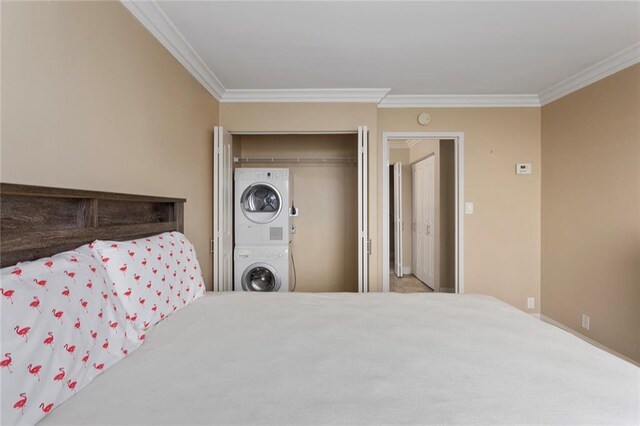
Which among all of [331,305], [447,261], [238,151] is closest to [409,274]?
[447,261]

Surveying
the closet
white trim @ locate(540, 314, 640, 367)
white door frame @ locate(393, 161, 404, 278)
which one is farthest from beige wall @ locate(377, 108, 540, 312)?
white door frame @ locate(393, 161, 404, 278)

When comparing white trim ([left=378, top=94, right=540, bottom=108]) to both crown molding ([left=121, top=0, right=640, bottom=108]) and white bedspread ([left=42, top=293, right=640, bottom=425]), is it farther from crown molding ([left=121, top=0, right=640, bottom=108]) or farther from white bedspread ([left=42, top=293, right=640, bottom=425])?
white bedspread ([left=42, top=293, right=640, bottom=425])

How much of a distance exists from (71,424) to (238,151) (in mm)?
3437

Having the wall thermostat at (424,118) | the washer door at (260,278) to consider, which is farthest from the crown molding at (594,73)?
the washer door at (260,278)

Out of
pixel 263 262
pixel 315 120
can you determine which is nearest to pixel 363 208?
pixel 315 120

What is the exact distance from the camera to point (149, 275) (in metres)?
1.39

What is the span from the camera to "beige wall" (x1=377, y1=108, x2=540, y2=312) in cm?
333

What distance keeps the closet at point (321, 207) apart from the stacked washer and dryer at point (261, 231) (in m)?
0.78

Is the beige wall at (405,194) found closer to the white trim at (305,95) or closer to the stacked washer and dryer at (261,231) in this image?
the white trim at (305,95)

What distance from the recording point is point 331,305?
5.79 feet

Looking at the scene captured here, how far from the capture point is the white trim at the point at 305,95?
3084mm

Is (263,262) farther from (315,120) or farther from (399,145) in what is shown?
(399,145)

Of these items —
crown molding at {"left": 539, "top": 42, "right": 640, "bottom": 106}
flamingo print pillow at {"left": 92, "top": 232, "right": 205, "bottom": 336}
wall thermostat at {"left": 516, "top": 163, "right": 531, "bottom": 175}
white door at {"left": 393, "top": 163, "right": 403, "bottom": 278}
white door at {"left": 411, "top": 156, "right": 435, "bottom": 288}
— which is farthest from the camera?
white door at {"left": 393, "top": 163, "right": 403, "bottom": 278}

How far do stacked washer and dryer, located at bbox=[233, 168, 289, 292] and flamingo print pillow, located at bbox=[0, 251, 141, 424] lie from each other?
207 centimetres
